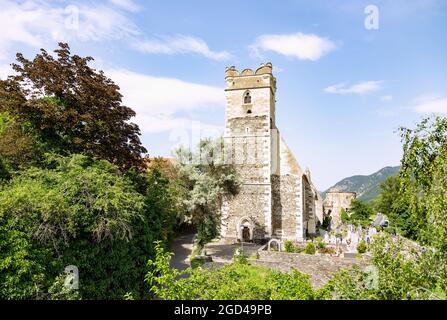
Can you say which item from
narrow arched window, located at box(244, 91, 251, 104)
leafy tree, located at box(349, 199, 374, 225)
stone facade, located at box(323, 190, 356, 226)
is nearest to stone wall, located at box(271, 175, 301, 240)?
narrow arched window, located at box(244, 91, 251, 104)

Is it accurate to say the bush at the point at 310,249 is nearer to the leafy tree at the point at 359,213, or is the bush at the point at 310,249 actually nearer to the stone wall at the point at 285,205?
the stone wall at the point at 285,205

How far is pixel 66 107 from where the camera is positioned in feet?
46.6

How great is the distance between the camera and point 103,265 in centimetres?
1155

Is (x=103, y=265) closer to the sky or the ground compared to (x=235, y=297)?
closer to the ground

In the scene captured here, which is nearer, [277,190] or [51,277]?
[51,277]

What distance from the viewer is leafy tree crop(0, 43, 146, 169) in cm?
Result: 1319

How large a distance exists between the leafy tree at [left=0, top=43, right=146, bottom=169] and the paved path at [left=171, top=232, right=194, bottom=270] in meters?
8.12

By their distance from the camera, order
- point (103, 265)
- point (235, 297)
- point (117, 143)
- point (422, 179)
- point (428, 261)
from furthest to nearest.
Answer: point (117, 143) < point (103, 265) < point (422, 179) < point (428, 261) < point (235, 297)

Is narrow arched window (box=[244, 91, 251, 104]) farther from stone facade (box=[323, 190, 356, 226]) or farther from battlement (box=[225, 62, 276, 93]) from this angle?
stone facade (box=[323, 190, 356, 226])

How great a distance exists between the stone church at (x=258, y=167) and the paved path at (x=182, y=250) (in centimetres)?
334

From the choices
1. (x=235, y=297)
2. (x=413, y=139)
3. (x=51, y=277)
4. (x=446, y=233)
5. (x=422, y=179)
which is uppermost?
(x=413, y=139)

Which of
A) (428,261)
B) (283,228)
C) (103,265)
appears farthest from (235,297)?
(283,228)

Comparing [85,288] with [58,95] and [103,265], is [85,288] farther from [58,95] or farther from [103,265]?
[58,95]
